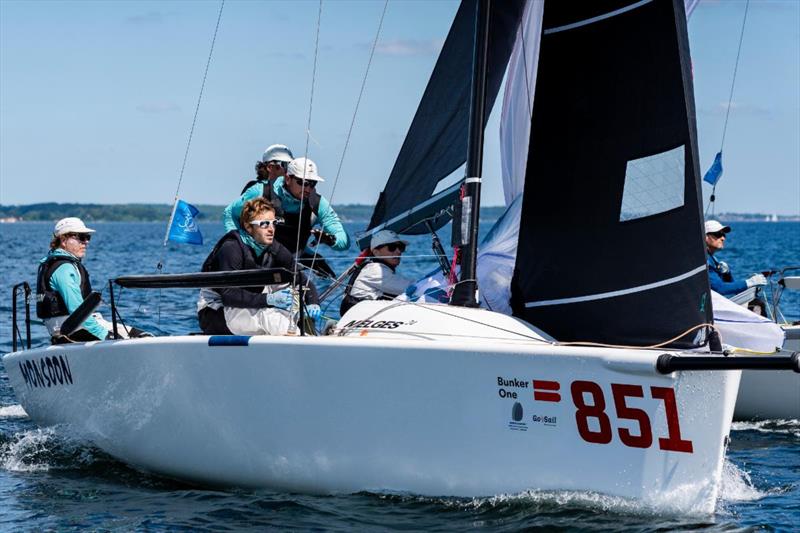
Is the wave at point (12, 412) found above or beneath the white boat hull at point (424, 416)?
beneath

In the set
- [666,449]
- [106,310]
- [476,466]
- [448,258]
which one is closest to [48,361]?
[448,258]

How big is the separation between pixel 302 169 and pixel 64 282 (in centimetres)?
193

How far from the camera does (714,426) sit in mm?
5910

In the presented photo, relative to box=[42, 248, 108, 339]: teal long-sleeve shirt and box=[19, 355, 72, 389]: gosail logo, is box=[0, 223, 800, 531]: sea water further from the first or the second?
box=[42, 248, 108, 339]: teal long-sleeve shirt

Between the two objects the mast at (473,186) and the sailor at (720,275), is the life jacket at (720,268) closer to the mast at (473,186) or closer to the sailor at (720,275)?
the sailor at (720,275)

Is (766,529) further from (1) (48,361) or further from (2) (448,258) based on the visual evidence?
(1) (48,361)

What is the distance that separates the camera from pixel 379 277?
325 inches

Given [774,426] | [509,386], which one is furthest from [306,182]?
[774,426]

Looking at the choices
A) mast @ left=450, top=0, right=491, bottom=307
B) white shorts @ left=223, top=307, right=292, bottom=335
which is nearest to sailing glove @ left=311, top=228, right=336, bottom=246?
white shorts @ left=223, top=307, right=292, bottom=335

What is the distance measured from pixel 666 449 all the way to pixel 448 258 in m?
2.28

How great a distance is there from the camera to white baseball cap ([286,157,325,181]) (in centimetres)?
807

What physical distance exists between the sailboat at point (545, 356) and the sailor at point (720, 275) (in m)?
3.99

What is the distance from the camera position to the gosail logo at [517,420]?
6.16 m

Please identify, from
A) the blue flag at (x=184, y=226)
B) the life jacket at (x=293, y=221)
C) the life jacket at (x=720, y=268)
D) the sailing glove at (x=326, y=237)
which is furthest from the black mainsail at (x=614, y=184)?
the life jacket at (x=720, y=268)
